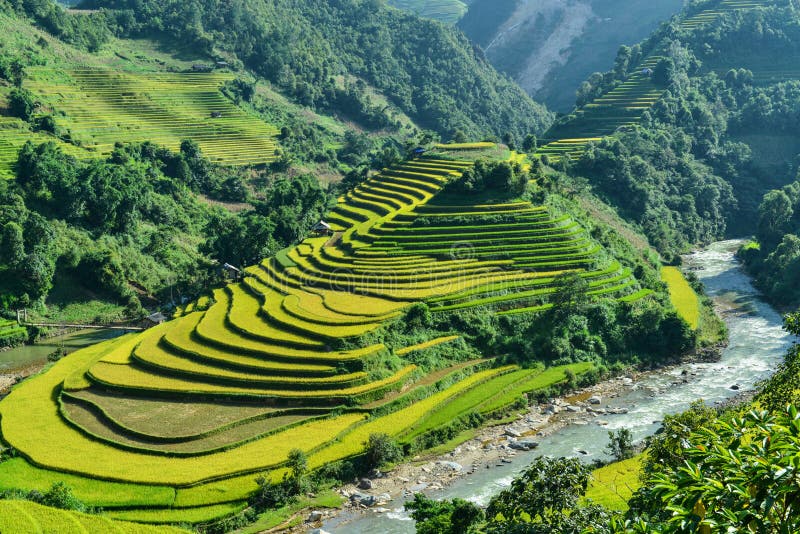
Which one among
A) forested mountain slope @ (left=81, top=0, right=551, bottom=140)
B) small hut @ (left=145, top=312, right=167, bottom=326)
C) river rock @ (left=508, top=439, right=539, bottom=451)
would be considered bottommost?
river rock @ (left=508, top=439, right=539, bottom=451)

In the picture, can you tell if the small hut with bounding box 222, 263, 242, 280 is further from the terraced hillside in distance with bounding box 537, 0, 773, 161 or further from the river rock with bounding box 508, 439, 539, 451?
the terraced hillside in distance with bounding box 537, 0, 773, 161

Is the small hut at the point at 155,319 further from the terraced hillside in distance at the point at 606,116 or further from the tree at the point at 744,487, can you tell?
the tree at the point at 744,487

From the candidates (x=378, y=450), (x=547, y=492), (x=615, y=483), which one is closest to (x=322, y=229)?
(x=378, y=450)

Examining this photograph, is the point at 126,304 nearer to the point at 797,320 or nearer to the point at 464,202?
the point at 464,202

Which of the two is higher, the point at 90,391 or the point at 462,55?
the point at 462,55

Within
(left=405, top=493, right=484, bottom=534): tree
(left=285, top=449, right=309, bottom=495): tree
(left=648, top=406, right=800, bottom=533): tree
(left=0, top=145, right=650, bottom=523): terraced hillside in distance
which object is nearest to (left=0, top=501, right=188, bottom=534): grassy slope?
(left=0, top=145, right=650, bottom=523): terraced hillside in distance

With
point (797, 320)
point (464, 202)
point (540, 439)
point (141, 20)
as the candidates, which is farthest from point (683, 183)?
point (141, 20)

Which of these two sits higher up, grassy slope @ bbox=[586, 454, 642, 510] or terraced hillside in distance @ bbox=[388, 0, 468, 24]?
terraced hillside in distance @ bbox=[388, 0, 468, 24]
